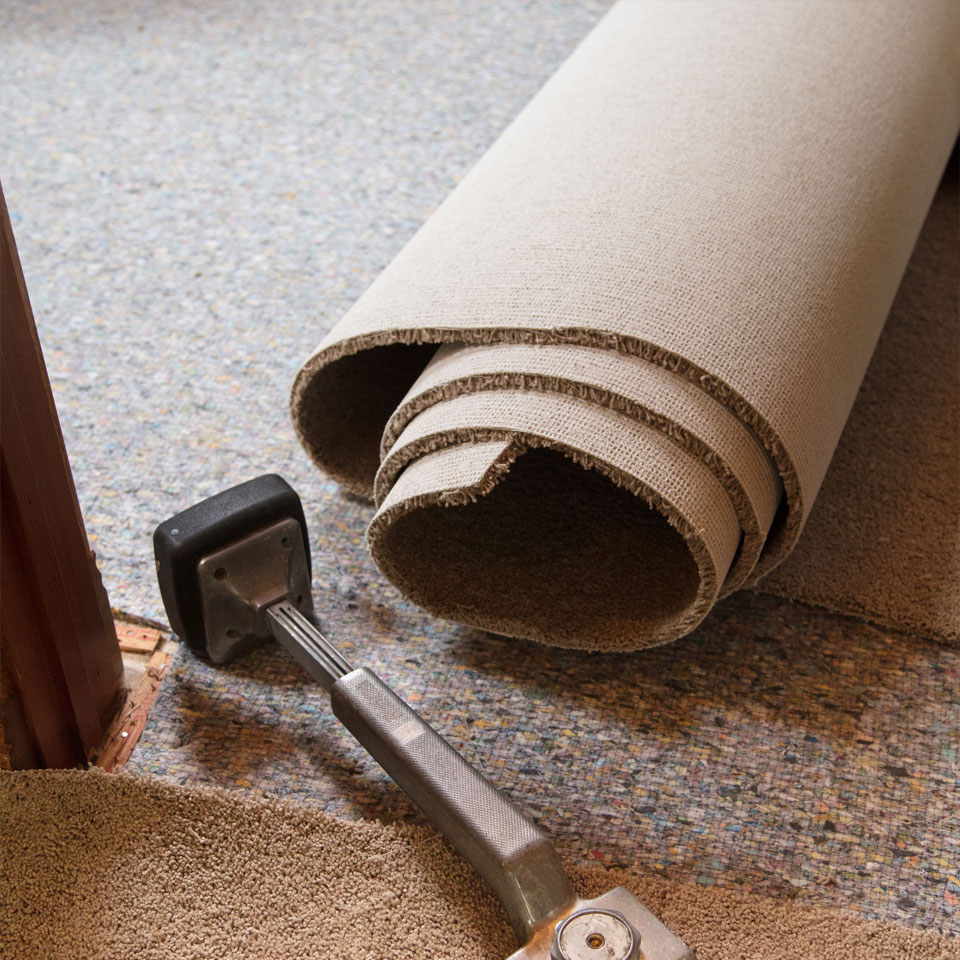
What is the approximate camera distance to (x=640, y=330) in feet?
3.78

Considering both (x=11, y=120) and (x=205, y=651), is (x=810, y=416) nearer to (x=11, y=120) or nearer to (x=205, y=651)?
(x=205, y=651)

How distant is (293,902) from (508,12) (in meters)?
2.33

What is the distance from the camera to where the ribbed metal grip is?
1011 millimetres

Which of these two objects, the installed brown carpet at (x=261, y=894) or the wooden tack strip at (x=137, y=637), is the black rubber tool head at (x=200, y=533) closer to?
the wooden tack strip at (x=137, y=637)

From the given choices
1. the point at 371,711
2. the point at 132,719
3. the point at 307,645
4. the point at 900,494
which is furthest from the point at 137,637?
the point at 900,494

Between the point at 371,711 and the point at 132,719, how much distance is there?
1.04ft

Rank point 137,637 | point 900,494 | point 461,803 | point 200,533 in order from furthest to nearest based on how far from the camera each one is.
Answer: point 900,494 < point 137,637 < point 200,533 < point 461,803

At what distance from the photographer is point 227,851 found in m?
1.12

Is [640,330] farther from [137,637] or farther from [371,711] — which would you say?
[137,637]

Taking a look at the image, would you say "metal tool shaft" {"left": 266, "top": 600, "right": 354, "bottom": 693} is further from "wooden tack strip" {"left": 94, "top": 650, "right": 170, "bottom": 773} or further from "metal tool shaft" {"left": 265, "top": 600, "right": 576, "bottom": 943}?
"wooden tack strip" {"left": 94, "top": 650, "right": 170, "bottom": 773}

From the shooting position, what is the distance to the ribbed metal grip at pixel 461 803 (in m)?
1.01

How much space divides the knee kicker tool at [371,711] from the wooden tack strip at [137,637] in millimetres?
71

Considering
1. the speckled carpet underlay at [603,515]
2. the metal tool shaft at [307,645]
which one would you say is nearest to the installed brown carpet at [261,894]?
the speckled carpet underlay at [603,515]

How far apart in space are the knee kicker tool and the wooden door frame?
0.10 m
